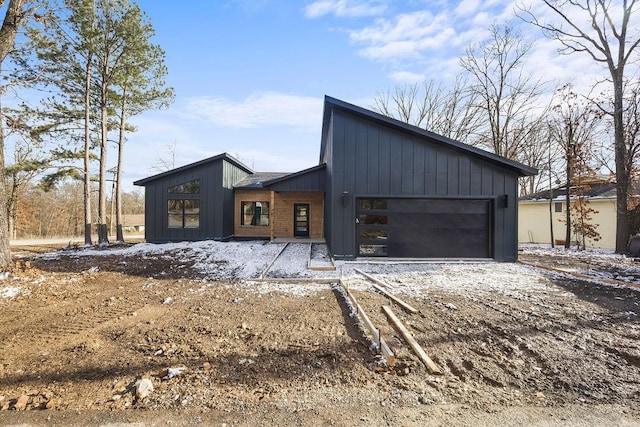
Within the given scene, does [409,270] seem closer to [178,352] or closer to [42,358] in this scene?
[178,352]

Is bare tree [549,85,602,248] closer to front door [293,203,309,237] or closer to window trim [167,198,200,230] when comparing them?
front door [293,203,309,237]

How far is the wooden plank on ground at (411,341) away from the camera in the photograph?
9.34 feet

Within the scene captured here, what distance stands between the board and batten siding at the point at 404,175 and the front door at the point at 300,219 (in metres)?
6.86

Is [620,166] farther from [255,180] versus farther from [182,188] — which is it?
[182,188]

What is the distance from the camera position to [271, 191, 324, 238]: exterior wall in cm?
1567

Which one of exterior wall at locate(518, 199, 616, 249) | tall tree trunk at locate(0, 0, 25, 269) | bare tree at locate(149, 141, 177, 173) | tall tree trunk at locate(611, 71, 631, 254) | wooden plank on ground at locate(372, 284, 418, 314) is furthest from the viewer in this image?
bare tree at locate(149, 141, 177, 173)

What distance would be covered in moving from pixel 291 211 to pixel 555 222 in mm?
15036

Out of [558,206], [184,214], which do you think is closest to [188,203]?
[184,214]

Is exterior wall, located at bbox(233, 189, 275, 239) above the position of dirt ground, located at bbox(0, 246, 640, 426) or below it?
above

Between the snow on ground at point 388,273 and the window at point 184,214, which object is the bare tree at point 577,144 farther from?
the window at point 184,214

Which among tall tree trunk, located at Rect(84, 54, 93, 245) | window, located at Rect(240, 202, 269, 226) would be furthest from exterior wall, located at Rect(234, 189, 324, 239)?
tall tree trunk, located at Rect(84, 54, 93, 245)

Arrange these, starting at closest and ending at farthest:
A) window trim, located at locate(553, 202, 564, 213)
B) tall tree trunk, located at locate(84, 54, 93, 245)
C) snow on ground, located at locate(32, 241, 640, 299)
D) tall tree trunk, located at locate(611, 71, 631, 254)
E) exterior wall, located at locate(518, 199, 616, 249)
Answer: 1. snow on ground, located at locate(32, 241, 640, 299)
2. tall tree trunk, located at locate(611, 71, 631, 254)
3. tall tree trunk, located at locate(84, 54, 93, 245)
4. exterior wall, located at locate(518, 199, 616, 249)
5. window trim, located at locate(553, 202, 564, 213)

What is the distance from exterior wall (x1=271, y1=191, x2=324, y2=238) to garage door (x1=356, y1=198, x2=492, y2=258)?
6.68 metres

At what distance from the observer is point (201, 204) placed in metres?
13.9
